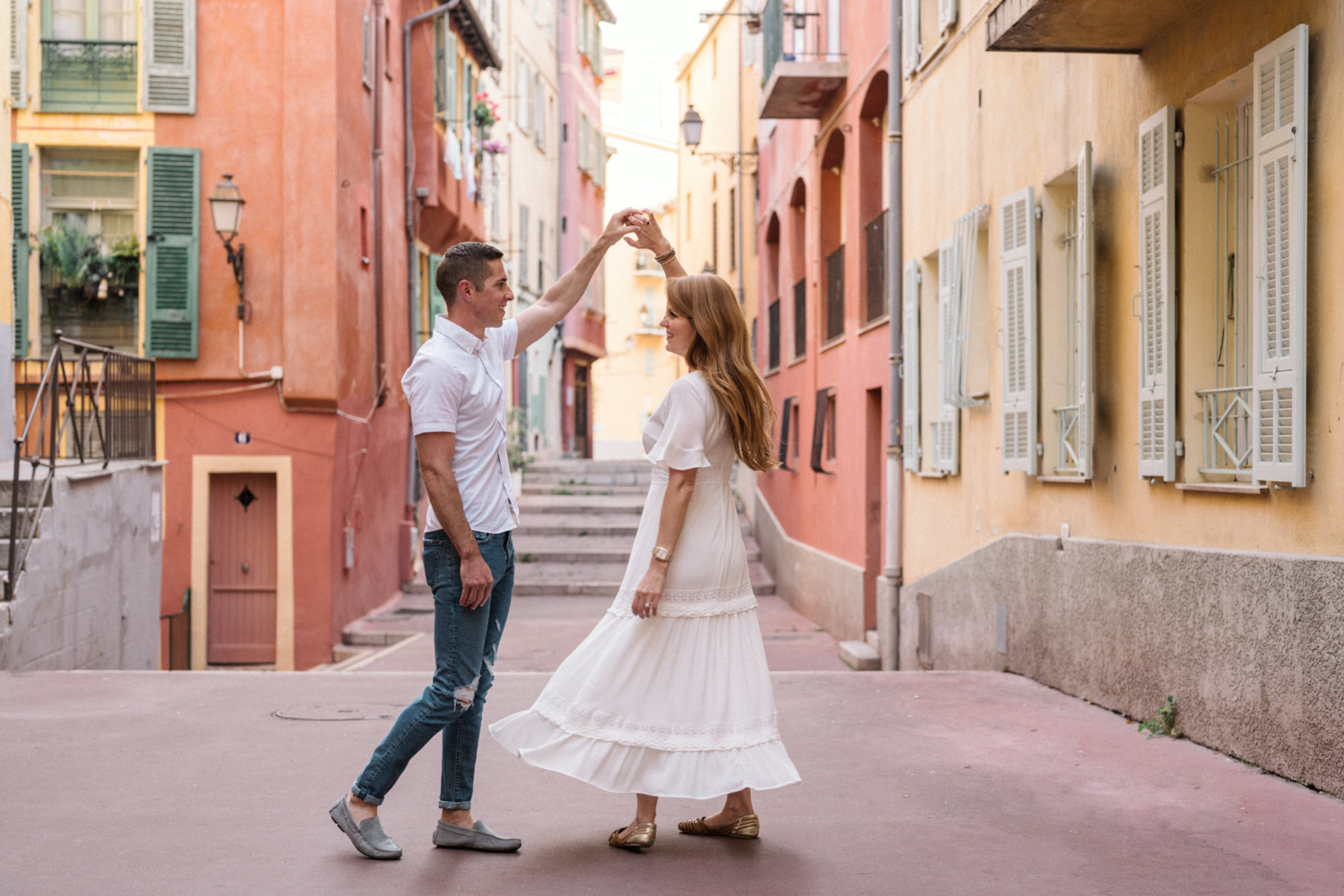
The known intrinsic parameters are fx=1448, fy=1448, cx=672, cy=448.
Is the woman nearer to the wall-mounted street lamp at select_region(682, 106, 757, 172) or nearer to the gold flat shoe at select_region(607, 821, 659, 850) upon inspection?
the gold flat shoe at select_region(607, 821, 659, 850)

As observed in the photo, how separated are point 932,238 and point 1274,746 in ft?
24.4

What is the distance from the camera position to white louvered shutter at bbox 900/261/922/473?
13.3 metres

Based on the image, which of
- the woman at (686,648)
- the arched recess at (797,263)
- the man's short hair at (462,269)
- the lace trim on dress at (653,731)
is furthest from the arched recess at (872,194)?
the lace trim on dress at (653,731)

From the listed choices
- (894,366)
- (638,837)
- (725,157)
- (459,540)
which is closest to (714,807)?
(638,837)

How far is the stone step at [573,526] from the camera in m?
23.7

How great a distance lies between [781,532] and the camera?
2180cm

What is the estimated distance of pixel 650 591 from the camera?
4.70 m

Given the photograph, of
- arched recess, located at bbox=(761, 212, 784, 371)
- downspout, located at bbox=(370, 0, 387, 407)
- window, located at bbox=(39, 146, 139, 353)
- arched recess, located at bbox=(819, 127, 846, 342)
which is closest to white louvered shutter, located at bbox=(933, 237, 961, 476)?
arched recess, located at bbox=(819, 127, 846, 342)

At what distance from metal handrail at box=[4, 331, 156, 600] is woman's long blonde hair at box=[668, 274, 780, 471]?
646 cm

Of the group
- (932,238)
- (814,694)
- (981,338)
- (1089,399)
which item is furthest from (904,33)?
(814,694)

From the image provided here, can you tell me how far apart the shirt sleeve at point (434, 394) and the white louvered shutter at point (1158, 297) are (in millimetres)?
4090

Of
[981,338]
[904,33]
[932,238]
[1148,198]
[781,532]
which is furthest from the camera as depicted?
[781,532]

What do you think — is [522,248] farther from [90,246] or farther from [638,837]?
[638,837]

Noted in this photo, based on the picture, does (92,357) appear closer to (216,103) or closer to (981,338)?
(216,103)
